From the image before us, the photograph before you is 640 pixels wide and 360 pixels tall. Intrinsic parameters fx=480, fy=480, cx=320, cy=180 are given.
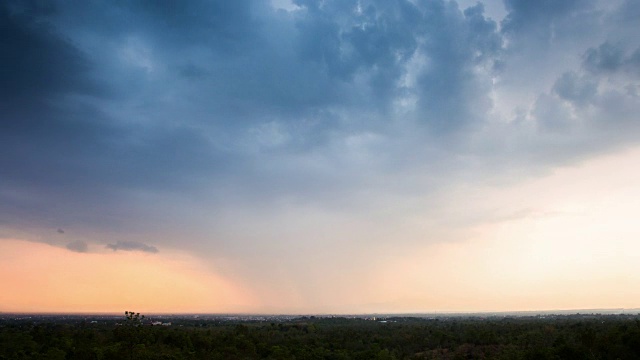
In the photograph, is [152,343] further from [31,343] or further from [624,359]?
[624,359]

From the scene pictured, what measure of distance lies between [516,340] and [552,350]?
2235 centimetres

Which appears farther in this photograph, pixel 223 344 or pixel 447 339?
pixel 447 339

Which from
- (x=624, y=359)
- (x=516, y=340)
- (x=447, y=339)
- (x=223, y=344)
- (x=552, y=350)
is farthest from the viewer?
(x=447, y=339)

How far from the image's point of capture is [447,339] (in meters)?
67.9

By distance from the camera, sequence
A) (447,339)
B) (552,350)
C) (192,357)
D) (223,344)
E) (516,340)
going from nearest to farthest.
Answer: (552,350) < (192,357) < (223,344) < (516,340) < (447,339)

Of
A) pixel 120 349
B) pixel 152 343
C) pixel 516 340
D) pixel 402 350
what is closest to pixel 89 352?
pixel 120 349

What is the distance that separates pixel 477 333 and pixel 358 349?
18.2 metres

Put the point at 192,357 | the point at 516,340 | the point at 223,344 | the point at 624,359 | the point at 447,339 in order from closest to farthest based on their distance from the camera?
the point at 624,359, the point at 192,357, the point at 223,344, the point at 516,340, the point at 447,339

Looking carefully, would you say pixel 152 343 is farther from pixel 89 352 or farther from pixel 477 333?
pixel 477 333

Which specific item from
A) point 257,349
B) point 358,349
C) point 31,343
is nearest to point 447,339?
point 358,349

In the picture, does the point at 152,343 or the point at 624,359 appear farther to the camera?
the point at 152,343

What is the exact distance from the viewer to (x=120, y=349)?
36531 millimetres

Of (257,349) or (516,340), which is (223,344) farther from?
(516,340)

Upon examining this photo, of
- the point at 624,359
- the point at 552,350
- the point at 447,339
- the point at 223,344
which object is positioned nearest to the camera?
the point at 624,359
